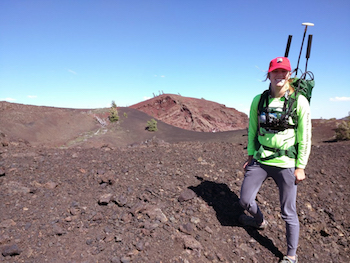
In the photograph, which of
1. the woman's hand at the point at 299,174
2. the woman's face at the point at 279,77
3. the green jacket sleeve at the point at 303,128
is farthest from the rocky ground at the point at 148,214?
the woman's face at the point at 279,77

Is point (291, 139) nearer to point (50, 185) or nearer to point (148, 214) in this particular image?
point (148, 214)

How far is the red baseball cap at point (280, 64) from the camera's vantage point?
223 centimetres

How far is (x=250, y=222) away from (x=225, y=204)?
0.50 meters

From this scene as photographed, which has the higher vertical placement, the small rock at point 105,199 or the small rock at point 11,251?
the small rock at point 105,199

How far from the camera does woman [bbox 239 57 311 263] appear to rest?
2.26 metres

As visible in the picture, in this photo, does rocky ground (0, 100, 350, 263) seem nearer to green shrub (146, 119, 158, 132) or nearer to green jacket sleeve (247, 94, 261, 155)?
green jacket sleeve (247, 94, 261, 155)

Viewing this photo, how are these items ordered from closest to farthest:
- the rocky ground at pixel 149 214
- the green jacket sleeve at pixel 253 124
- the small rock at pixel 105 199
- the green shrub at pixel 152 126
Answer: the rocky ground at pixel 149 214 < the green jacket sleeve at pixel 253 124 < the small rock at pixel 105 199 < the green shrub at pixel 152 126

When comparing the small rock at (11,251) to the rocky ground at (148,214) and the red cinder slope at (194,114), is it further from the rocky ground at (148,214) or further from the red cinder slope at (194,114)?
the red cinder slope at (194,114)

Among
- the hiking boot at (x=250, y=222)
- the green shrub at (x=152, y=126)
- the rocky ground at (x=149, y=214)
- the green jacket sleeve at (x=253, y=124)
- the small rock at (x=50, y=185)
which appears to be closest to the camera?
the rocky ground at (x=149, y=214)

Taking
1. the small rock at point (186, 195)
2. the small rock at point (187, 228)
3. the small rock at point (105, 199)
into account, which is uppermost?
the small rock at point (186, 195)

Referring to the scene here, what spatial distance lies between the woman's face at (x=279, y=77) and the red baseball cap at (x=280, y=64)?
0.04 meters

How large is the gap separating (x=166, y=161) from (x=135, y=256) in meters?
2.62

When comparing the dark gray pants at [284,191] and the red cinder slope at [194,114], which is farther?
the red cinder slope at [194,114]

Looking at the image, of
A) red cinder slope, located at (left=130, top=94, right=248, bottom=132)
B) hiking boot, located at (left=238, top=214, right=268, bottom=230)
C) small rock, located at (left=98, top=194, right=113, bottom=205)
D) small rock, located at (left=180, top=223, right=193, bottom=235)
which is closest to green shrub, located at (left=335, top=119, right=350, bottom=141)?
hiking boot, located at (left=238, top=214, right=268, bottom=230)
